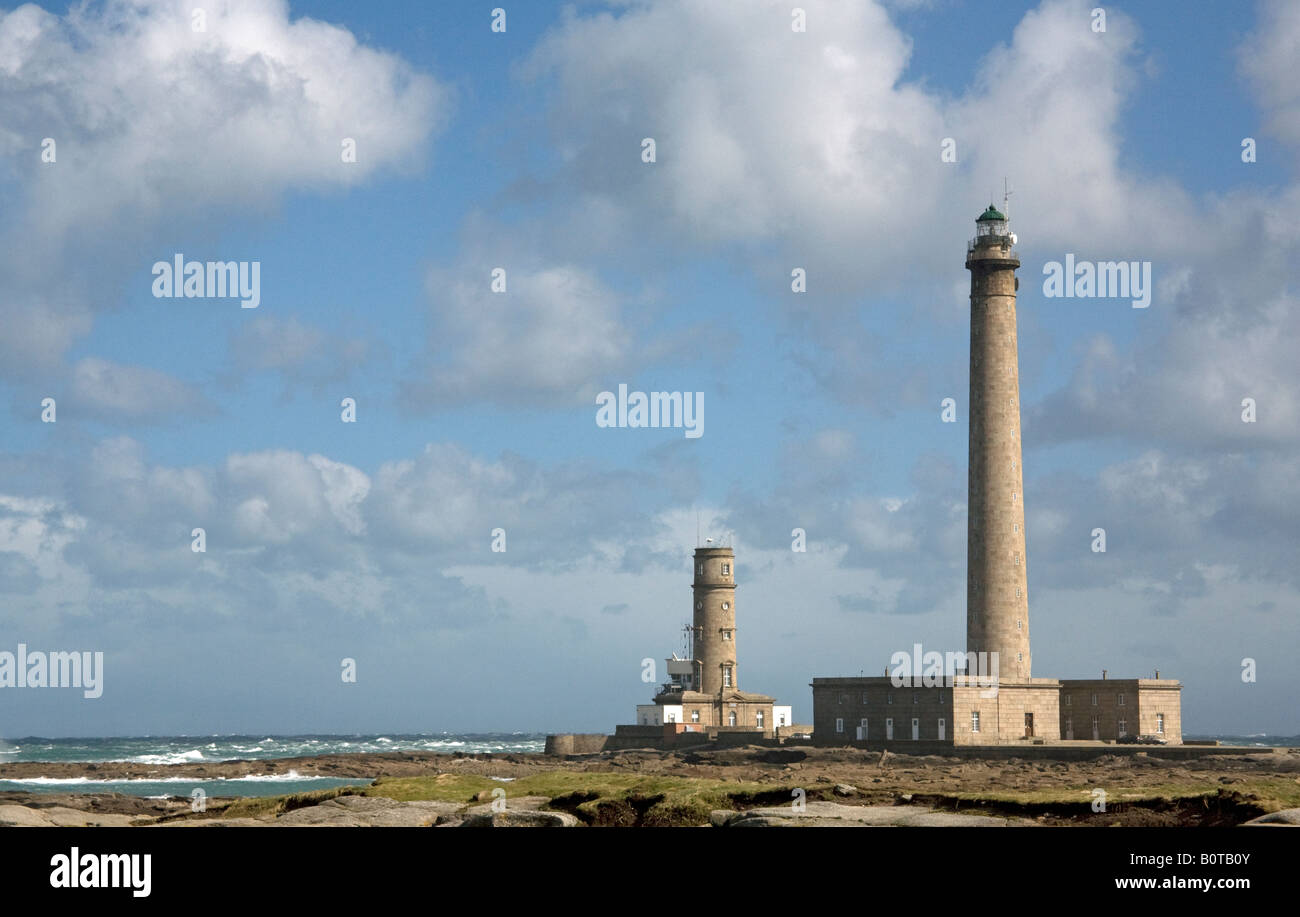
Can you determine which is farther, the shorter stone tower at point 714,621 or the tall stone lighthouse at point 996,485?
the shorter stone tower at point 714,621

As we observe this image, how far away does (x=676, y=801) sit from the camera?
2486 cm

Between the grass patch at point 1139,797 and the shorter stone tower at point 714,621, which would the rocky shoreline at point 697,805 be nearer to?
the grass patch at point 1139,797

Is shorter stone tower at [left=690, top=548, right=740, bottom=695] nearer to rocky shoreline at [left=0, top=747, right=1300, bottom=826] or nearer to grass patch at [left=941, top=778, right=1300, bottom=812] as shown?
rocky shoreline at [left=0, top=747, right=1300, bottom=826]

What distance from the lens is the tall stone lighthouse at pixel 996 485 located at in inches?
2813

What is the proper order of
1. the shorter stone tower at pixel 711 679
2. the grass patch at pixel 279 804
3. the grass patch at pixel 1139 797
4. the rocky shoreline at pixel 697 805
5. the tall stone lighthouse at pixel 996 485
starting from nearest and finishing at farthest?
the rocky shoreline at pixel 697 805
the grass patch at pixel 1139 797
the grass patch at pixel 279 804
the tall stone lighthouse at pixel 996 485
the shorter stone tower at pixel 711 679

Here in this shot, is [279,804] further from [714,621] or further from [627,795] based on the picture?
[714,621]

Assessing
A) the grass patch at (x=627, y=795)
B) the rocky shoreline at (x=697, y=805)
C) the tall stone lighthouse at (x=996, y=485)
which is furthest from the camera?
the tall stone lighthouse at (x=996, y=485)

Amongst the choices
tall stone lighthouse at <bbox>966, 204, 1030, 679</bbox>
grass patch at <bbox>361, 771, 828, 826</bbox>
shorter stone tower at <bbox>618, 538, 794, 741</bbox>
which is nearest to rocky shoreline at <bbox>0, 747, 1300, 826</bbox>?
grass patch at <bbox>361, 771, 828, 826</bbox>

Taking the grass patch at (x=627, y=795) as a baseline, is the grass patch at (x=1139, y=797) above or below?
above

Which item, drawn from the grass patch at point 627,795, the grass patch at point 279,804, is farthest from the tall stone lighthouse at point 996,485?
the grass patch at point 279,804

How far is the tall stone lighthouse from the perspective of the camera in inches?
2813

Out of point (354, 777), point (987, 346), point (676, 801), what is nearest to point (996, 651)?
point (987, 346)
